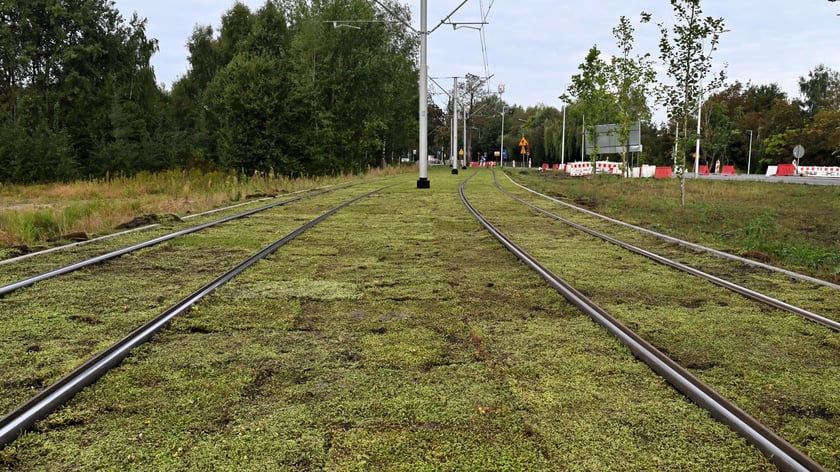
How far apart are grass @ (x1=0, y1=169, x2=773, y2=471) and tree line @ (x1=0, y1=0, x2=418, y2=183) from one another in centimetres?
2572

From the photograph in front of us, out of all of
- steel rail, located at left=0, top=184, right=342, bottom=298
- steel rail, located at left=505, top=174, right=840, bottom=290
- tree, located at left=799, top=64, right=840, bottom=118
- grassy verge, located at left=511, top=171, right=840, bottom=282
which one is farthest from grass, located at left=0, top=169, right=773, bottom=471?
tree, located at left=799, top=64, right=840, bottom=118

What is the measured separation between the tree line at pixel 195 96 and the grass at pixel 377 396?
2572 cm

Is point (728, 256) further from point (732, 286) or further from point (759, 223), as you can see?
point (759, 223)

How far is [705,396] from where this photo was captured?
296 cm

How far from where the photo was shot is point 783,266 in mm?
7180

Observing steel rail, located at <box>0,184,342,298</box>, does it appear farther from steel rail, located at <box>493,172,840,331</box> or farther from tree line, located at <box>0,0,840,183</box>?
tree line, located at <box>0,0,840,183</box>

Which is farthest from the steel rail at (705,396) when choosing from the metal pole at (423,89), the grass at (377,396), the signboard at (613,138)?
the signboard at (613,138)

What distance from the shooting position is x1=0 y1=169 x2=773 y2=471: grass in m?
2.45

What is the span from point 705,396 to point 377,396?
1.68 m

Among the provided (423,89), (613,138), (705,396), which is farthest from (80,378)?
(613,138)

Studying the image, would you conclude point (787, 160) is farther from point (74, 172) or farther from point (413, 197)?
point (74, 172)

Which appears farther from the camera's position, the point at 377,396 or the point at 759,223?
the point at 759,223

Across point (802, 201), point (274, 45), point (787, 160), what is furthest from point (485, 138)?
point (802, 201)

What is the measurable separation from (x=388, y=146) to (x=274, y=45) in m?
28.5
